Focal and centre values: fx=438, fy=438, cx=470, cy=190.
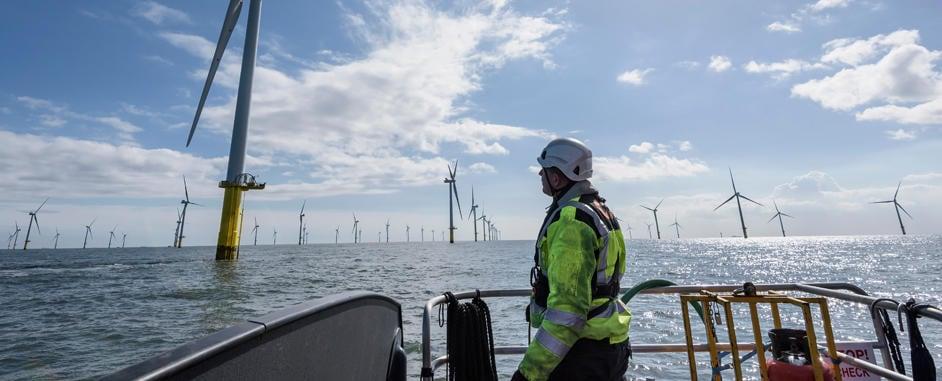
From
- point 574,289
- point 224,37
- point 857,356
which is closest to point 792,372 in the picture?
point 857,356

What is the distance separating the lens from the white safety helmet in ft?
10.4

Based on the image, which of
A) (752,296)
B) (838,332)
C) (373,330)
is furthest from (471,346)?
(838,332)

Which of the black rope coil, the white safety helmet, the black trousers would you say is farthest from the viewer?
the black rope coil

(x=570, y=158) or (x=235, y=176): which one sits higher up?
(x=235, y=176)

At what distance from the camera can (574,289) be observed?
2.56 meters

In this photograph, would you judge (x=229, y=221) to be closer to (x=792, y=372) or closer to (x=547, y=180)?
(x=547, y=180)

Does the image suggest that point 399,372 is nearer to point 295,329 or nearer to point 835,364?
point 295,329

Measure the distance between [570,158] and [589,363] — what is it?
1.39 m

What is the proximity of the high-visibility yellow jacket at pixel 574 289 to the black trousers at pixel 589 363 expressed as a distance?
0.07 m

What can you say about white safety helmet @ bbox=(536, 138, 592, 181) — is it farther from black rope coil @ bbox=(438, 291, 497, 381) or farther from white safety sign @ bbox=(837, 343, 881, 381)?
white safety sign @ bbox=(837, 343, 881, 381)

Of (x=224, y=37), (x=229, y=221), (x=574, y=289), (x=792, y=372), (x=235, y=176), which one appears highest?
(x=224, y=37)

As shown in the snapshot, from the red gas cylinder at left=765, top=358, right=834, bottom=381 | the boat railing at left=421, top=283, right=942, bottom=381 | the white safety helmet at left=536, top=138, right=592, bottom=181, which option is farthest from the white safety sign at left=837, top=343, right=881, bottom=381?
the white safety helmet at left=536, top=138, right=592, bottom=181

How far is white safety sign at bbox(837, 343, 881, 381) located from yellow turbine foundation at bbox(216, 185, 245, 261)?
51.1 m

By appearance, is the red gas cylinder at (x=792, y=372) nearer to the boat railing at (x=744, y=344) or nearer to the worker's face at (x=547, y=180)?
the boat railing at (x=744, y=344)
